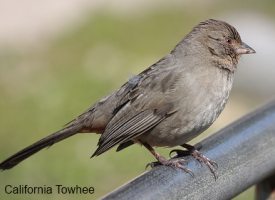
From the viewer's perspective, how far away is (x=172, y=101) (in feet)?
19.2

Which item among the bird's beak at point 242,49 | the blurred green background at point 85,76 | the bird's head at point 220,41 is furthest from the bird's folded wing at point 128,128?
the blurred green background at point 85,76

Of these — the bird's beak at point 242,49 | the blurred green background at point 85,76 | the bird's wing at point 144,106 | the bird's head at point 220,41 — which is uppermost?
the bird's head at point 220,41

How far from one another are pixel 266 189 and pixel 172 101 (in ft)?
5.07

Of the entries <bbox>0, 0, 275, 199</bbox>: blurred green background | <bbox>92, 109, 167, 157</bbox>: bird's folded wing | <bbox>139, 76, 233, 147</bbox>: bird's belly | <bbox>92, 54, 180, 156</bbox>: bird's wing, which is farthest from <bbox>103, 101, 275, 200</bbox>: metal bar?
<bbox>0, 0, 275, 199</bbox>: blurred green background

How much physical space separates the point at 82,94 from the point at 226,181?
7.14 metres

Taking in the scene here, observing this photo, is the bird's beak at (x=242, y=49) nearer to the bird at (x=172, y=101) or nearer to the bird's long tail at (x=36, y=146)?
the bird at (x=172, y=101)

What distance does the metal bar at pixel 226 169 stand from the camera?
353 cm

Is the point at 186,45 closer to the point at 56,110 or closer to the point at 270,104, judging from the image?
the point at 270,104

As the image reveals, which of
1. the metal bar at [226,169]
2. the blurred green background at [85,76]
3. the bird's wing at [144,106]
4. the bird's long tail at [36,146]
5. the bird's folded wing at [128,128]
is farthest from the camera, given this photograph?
the blurred green background at [85,76]

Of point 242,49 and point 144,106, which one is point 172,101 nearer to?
point 144,106

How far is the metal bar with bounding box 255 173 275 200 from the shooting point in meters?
4.45

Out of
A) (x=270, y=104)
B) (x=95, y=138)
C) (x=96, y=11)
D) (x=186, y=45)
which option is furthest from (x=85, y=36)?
(x=270, y=104)

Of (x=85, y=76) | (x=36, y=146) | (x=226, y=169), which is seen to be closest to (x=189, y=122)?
(x=36, y=146)

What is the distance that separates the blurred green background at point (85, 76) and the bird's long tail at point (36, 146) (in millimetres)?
1992
